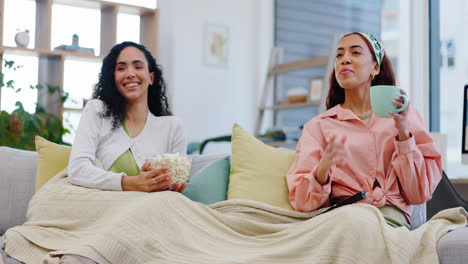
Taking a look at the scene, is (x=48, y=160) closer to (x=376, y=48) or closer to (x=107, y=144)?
(x=107, y=144)

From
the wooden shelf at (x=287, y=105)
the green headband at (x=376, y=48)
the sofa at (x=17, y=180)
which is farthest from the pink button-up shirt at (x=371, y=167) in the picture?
the wooden shelf at (x=287, y=105)

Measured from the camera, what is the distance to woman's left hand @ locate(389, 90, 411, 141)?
5.89ft

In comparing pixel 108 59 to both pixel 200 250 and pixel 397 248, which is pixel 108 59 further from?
pixel 397 248

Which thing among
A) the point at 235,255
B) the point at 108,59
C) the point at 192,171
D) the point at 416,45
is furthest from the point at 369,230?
the point at 416,45

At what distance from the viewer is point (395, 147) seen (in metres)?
1.98

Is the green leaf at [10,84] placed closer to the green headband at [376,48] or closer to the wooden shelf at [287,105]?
the wooden shelf at [287,105]

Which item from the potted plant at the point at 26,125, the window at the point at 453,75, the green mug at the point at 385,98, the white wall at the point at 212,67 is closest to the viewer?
the green mug at the point at 385,98

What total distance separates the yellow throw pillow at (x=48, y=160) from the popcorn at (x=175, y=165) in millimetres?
494

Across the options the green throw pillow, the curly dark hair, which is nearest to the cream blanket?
the green throw pillow

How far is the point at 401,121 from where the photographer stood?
6.14ft

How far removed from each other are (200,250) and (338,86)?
857mm

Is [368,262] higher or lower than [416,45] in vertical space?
lower

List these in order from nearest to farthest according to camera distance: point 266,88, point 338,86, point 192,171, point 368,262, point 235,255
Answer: point 368,262 → point 235,255 → point 338,86 → point 192,171 → point 266,88

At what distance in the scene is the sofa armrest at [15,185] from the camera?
2418mm
